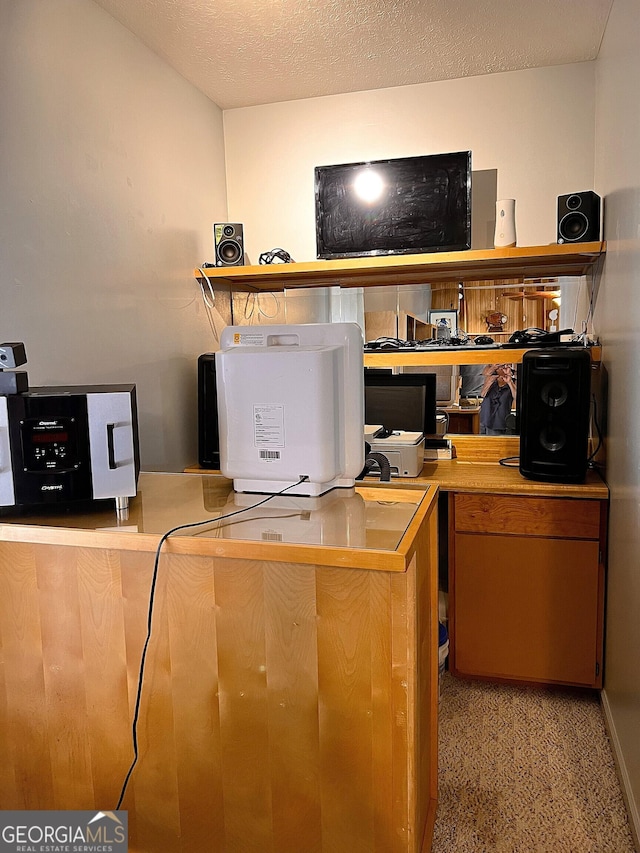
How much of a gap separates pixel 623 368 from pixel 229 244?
71.4 inches

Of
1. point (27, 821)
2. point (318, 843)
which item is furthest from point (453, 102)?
point (27, 821)

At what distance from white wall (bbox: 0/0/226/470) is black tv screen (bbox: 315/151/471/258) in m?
0.63

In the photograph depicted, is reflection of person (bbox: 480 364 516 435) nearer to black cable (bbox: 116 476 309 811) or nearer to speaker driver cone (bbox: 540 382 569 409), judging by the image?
speaker driver cone (bbox: 540 382 569 409)

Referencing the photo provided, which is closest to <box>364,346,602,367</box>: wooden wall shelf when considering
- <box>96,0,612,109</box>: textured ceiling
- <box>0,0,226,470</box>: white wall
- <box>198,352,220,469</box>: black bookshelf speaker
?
<box>198,352,220,469</box>: black bookshelf speaker

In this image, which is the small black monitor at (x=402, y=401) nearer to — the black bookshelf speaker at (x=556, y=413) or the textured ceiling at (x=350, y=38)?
the black bookshelf speaker at (x=556, y=413)

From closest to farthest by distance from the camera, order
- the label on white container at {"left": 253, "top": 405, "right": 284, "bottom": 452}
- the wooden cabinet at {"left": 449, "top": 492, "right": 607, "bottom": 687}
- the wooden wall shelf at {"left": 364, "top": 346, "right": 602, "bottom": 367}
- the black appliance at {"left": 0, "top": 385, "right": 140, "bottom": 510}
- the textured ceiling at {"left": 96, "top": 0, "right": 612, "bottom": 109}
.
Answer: the black appliance at {"left": 0, "top": 385, "right": 140, "bottom": 510}, the label on white container at {"left": 253, "top": 405, "right": 284, "bottom": 452}, the textured ceiling at {"left": 96, "top": 0, "right": 612, "bottom": 109}, the wooden cabinet at {"left": 449, "top": 492, "right": 607, "bottom": 687}, the wooden wall shelf at {"left": 364, "top": 346, "right": 602, "bottom": 367}

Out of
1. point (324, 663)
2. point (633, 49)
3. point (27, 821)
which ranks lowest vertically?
point (27, 821)

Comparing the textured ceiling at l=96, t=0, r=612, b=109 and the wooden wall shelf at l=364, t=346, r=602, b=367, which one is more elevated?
the textured ceiling at l=96, t=0, r=612, b=109

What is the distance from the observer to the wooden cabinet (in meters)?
2.38

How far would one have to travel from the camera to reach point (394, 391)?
2.93 metres

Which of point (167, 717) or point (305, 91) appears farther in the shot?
point (305, 91)

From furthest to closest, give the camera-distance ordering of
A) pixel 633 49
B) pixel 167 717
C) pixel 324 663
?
pixel 633 49
pixel 167 717
pixel 324 663

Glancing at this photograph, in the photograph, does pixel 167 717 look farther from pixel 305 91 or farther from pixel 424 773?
pixel 305 91

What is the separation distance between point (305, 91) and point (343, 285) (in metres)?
0.93
